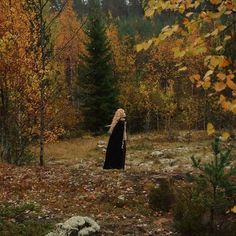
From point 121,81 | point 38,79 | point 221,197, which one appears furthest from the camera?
point 121,81

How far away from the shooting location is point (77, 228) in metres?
9.60

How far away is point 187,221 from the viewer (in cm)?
956

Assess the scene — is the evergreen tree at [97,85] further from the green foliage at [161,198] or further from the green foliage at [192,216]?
the green foliage at [192,216]

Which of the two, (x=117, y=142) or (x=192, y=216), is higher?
(x=117, y=142)

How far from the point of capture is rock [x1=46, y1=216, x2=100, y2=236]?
942cm

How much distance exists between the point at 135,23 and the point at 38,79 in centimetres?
6846

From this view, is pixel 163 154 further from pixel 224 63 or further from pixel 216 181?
pixel 224 63

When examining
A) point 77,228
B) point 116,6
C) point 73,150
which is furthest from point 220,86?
point 116,6

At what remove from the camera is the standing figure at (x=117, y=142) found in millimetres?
16562

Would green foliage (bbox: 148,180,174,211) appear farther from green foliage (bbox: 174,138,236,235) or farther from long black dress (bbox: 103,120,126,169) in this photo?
long black dress (bbox: 103,120,126,169)

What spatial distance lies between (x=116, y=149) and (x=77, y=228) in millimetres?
7362

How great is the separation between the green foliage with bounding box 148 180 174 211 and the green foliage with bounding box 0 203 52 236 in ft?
9.55

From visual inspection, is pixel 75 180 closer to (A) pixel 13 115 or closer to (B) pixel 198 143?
(A) pixel 13 115

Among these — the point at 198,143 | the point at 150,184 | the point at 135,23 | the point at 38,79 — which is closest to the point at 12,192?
the point at 150,184
